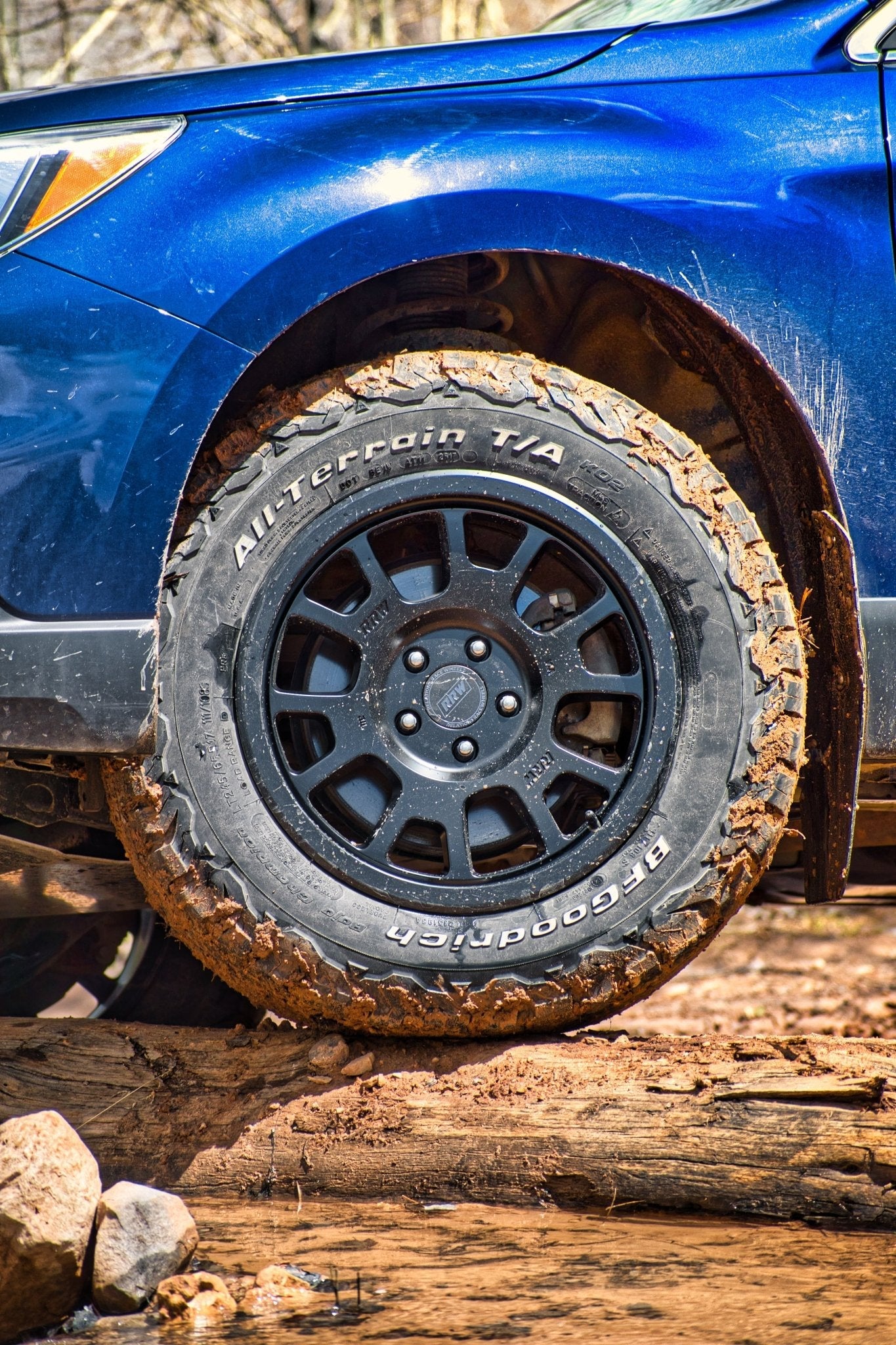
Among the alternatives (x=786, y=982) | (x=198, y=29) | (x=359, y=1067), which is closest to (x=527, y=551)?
(x=359, y=1067)

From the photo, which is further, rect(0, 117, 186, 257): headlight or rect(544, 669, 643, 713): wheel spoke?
rect(544, 669, 643, 713): wheel spoke

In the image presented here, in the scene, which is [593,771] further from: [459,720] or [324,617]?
[324,617]

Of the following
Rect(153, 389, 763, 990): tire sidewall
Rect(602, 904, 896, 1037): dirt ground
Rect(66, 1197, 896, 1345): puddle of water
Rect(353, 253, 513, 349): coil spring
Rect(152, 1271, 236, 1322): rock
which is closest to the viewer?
Rect(66, 1197, 896, 1345): puddle of water

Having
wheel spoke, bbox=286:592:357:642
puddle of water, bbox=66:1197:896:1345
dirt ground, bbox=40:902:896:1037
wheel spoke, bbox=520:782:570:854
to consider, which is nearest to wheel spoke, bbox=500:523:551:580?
wheel spoke, bbox=286:592:357:642

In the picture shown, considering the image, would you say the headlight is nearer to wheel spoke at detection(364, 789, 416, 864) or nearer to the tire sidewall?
the tire sidewall

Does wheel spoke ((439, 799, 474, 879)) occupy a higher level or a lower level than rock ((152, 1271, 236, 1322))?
higher

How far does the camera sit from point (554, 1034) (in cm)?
206

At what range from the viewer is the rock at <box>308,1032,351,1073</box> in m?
2.03

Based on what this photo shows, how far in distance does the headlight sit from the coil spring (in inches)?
18.7

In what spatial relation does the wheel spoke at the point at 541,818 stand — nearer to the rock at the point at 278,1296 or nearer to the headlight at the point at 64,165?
the rock at the point at 278,1296

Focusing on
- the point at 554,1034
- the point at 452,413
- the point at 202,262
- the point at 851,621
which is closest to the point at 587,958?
the point at 554,1034

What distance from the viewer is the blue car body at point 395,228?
182cm

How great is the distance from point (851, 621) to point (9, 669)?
1.54 meters

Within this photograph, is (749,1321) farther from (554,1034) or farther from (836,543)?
(836,543)
